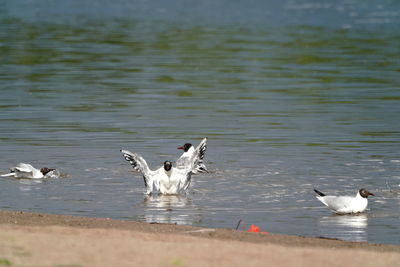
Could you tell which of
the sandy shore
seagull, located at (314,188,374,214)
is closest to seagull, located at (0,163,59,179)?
seagull, located at (314,188,374,214)

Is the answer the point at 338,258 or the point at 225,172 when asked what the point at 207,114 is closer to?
the point at 225,172

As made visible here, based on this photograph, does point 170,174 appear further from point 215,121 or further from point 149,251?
point 215,121

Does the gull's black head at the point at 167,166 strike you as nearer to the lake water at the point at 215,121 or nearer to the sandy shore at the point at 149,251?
the lake water at the point at 215,121

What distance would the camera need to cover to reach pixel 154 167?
20.0 meters

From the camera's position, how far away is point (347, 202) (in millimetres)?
16031

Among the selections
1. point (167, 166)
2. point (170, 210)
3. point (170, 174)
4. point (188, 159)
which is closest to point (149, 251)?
point (170, 210)

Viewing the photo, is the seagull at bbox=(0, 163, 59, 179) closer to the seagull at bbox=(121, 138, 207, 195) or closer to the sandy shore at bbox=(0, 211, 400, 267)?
the seagull at bbox=(121, 138, 207, 195)

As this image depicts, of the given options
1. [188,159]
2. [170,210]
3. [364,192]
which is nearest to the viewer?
[364,192]

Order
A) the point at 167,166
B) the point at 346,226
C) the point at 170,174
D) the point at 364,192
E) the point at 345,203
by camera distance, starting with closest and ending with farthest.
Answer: the point at 346,226
the point at 364,192
the point at 345,203
the point at 167,166
the point at 170,174

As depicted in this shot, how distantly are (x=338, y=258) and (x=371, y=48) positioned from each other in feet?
140

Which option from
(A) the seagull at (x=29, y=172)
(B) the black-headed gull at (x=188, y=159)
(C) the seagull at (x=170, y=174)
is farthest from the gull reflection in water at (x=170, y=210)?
(A) the seagull at (x=29, y=172)

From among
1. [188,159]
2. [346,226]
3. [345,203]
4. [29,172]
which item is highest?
[188,159]

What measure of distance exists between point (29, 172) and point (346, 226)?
6.61 metres

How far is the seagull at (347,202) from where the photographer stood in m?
16.0
